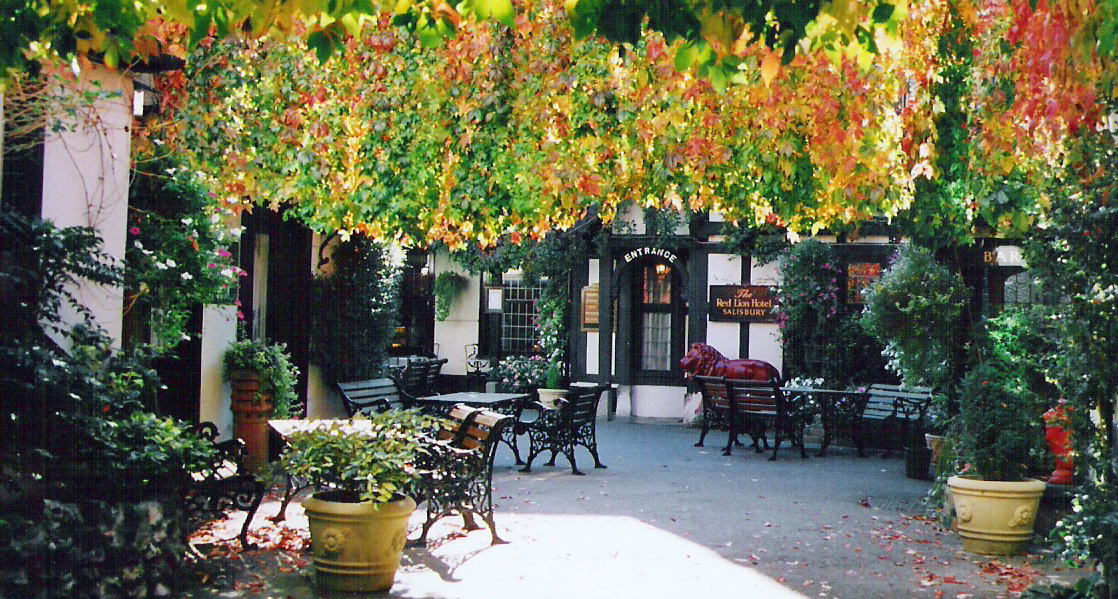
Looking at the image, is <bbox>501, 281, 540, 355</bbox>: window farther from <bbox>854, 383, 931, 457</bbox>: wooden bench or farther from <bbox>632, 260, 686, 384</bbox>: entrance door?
→ <bbox>854, 383, 931, 457</bbox>: wooden bench

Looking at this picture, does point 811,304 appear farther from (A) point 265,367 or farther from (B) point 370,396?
(A) point 265,367

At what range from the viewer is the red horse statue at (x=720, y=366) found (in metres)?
17.9

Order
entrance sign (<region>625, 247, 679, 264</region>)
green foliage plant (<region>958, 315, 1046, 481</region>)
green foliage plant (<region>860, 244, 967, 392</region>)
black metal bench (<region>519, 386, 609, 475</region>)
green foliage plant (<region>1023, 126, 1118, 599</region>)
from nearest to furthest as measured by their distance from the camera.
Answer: green foliage plant (<region>1023, 126, 1118, 599</region>)
green foliage plant (<region>958, 315, 1046, 481</region>)
green foliage plant (<region>860, 244, 967, 392</region>)
black metal bench (<region>519, 386, 609, 475</region>)
entrance sign (<region>625, 247, 679, 264</region>)

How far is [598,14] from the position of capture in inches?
201

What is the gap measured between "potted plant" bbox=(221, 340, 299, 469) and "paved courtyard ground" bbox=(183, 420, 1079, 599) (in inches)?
69.4

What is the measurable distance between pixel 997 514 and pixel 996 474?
0.34 metres

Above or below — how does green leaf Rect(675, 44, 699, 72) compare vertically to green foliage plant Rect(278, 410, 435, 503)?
above

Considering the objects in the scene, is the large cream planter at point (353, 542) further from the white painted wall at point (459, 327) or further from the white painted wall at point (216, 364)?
the white painted wall at point (459, 327)

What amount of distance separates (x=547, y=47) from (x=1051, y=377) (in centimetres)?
564

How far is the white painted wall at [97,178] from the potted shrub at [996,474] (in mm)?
6173

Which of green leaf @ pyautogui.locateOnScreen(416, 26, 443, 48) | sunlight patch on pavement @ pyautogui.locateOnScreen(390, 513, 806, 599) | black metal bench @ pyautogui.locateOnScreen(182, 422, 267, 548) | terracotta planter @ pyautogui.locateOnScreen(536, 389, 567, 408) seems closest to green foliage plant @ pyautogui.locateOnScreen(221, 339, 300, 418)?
sunlight patch on pavement @ pyautogui.locateOnScreen(390, 513, 806, 599)

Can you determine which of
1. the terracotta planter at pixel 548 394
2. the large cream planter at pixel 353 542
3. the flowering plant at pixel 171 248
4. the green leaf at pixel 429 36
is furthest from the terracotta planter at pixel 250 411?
the terracotta planter at pixel 548 394

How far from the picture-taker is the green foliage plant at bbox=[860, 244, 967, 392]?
10875 mm

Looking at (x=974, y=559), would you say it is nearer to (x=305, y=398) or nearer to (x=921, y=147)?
(x=921, y=147)
